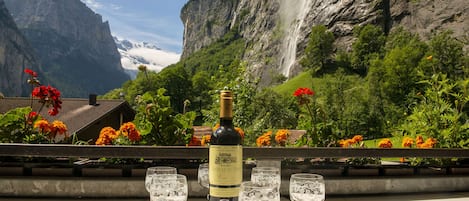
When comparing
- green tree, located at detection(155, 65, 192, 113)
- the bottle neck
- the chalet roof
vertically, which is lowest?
the chalet roof

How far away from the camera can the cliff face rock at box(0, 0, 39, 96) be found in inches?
4254

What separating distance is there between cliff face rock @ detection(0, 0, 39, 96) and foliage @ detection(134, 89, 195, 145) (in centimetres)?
11792

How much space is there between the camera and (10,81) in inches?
4338

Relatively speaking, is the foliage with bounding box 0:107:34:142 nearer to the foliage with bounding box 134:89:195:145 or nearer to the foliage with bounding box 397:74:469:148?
the foliage with bounding box 134:89:195:145

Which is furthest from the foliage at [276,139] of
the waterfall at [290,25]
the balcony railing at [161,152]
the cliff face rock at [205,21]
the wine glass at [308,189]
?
the cliff face rock at [205,21]

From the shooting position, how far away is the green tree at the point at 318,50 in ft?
185

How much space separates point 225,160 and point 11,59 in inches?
5058

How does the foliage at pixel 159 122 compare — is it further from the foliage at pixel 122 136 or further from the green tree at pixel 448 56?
the green tree at pixel 448 56

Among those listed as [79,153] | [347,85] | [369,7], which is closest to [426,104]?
[79,153]

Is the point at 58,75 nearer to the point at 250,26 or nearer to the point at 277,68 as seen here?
the point at 250,26

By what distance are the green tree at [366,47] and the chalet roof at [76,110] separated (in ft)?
133

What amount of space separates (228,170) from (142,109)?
2.68m

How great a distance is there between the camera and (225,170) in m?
1.59

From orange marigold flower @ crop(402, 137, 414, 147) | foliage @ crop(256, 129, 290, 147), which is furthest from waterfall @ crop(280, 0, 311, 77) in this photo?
foliage @ crop(256, 129, 290, 147)
